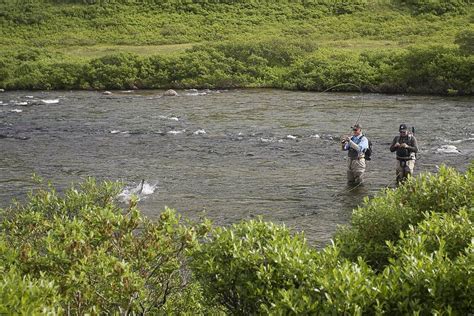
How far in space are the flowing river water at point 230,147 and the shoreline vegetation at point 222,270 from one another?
313 inches

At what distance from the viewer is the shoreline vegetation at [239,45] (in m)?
45.8

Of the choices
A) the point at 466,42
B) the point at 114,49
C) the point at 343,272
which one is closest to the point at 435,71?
the point at 466,42

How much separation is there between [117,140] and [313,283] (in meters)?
23.9

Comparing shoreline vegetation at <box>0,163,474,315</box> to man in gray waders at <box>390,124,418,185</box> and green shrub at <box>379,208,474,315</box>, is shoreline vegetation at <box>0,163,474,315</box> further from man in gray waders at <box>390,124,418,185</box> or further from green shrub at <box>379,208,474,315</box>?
man in gray waders at <box>390,124,418,185</box>

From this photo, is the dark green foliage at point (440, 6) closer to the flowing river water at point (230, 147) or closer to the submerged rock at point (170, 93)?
the flowing river water at point (230, 147)

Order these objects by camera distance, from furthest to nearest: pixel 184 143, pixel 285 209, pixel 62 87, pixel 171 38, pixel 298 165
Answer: pixel 171 38 < pixel 62 87 < pixel 184 143 < pixel 298 165 < pixel 285 209

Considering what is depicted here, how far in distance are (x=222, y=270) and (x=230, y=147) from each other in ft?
66.7

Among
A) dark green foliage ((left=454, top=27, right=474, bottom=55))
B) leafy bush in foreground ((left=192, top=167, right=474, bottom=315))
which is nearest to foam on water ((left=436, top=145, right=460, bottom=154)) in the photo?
leafy bush in foreground ((left=192, top=167, right=474, bottom=315))

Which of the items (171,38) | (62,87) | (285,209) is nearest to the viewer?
(285,209)

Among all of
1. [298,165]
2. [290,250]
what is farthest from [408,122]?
[290,250]

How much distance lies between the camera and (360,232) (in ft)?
36.0

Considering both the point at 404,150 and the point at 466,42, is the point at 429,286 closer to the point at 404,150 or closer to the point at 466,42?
the point at 404,150

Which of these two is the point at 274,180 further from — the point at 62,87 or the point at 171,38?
the point at 171,38

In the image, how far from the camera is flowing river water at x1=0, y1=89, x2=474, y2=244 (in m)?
20.8
